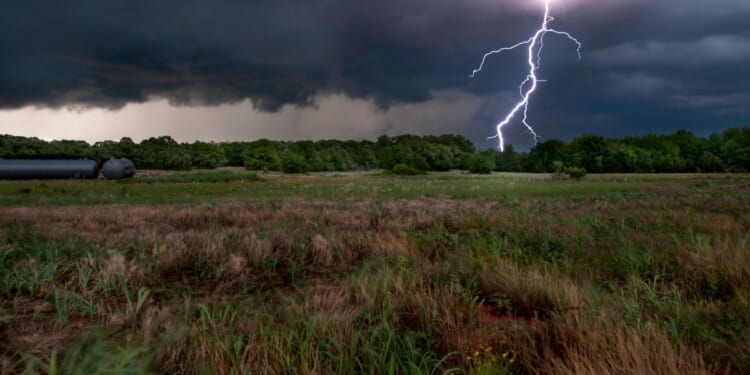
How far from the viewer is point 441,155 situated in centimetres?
14362

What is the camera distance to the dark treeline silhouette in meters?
107

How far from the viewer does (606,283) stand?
518 cm

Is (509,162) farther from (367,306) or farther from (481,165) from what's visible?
(367,306)

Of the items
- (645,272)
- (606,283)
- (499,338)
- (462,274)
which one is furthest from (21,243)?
(645,272)

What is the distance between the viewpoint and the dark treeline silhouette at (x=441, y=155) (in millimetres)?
106675

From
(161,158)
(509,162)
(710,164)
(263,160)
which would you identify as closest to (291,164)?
(263,160)

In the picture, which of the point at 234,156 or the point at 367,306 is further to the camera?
the point at 234,156

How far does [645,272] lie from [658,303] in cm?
198

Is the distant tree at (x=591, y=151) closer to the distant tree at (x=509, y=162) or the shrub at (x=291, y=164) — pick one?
the distant tree at (x=509, y=162)

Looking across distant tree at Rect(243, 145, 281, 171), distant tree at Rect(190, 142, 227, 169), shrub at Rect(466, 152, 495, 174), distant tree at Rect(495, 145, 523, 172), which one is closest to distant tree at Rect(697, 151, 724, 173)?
distant tree at Rect(495, 145, 523, 172)

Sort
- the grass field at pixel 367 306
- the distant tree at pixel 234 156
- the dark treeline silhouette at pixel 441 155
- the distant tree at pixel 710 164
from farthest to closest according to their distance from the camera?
the distant tree at pixel 234 156, the distant tree at pixel 710 164, the dark treeline silhouette at pixel 441 155, the grass field at pixel 367 306

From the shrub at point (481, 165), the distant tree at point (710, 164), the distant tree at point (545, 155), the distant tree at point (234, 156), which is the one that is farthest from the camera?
the distant tree at point (234, 156)

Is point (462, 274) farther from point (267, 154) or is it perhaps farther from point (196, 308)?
point (267, 154)

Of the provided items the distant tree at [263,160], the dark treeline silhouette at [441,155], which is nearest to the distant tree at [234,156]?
the dark treeline silhouette at [441,155]
